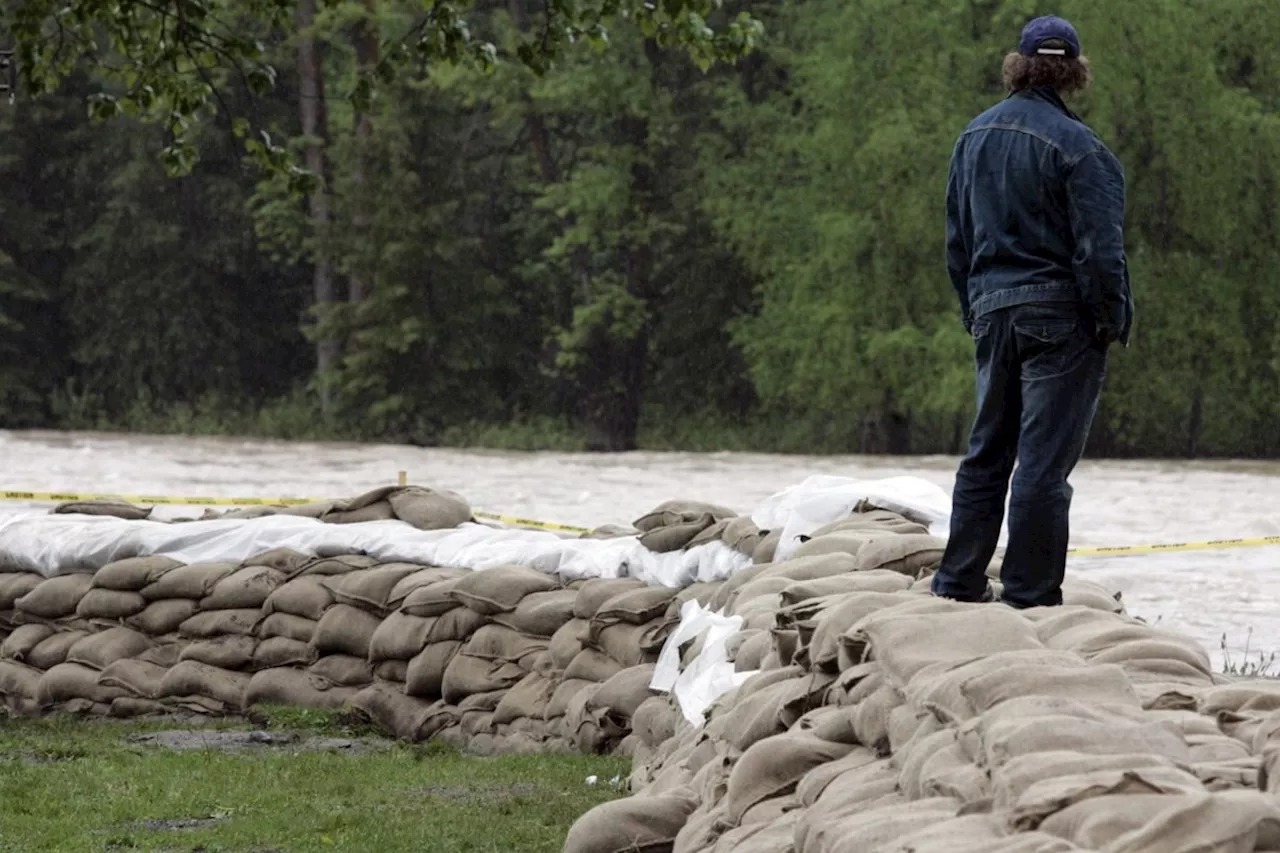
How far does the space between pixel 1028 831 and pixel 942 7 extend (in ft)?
87.2

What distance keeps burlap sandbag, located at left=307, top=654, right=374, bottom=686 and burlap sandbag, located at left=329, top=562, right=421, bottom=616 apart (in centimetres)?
27

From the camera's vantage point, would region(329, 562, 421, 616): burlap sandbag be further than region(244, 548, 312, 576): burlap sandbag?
No

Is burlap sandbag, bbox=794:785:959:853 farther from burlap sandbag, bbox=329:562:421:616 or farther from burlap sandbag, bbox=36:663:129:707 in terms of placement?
burlap sandbag, bbox=36:663:129:707

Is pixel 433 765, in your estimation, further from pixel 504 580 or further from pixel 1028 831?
pixel 1028 831

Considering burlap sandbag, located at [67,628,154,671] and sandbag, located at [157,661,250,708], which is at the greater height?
burlap sandbag, located at [67,628,154,671]

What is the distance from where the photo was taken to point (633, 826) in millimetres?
5875

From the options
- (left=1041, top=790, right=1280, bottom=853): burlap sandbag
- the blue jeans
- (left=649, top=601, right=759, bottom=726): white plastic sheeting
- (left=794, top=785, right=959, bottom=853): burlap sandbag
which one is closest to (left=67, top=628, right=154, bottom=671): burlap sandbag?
(left=649, top=601, right=759, bottom=726): white plastic sheeting

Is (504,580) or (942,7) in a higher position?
(942,7)

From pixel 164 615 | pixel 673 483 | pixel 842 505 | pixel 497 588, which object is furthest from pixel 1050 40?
pixel 673 483

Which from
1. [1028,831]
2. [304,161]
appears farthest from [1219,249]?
[1028,831]

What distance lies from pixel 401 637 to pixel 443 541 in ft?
2.52

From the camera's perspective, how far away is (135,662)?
425 inches

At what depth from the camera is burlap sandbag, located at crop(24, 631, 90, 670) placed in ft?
36.0

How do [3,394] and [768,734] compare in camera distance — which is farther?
[3,394]
